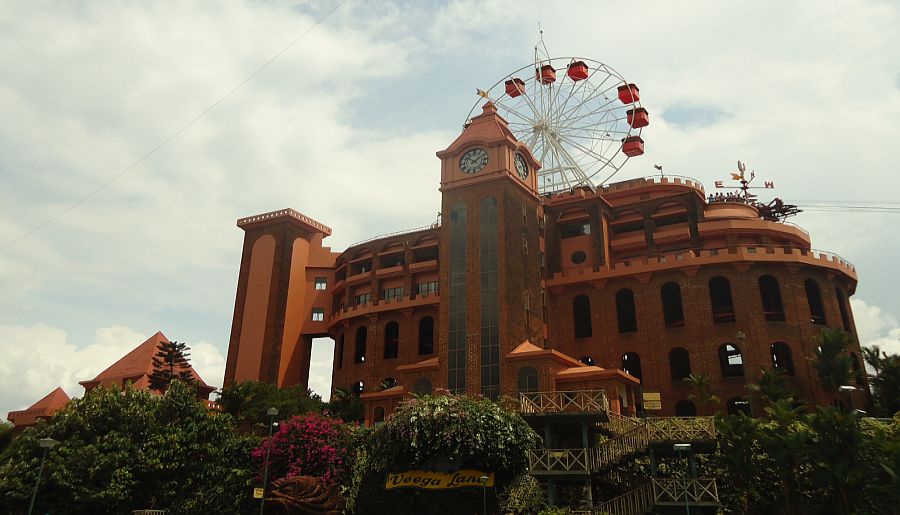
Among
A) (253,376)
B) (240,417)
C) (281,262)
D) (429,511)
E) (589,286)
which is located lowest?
(429,511)

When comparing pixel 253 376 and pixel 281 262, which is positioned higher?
pixel 281 262

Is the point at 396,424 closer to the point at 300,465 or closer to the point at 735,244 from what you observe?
the point at 300,465

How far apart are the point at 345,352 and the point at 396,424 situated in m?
30.2

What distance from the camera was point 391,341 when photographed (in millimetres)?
62188

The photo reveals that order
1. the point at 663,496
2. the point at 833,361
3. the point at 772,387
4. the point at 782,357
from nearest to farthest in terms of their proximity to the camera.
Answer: the point at 663,496
the point at 772,387
the point at 833,361
the point at 782,357

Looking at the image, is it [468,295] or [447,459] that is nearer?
[447,459]

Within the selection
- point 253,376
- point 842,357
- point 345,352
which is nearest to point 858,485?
point 842,357

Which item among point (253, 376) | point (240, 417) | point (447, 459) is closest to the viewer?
point (447, 459)

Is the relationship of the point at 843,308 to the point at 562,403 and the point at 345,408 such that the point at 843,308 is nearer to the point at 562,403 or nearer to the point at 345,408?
the point at 562,403

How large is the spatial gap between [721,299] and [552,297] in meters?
13.2

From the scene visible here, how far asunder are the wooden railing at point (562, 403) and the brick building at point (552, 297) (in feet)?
3.66

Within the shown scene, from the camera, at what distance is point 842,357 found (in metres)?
42.5

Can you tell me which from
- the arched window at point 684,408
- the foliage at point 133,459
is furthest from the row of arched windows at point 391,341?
the foliage at point 133,459

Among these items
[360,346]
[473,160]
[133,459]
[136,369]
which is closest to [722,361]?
[473,160]
